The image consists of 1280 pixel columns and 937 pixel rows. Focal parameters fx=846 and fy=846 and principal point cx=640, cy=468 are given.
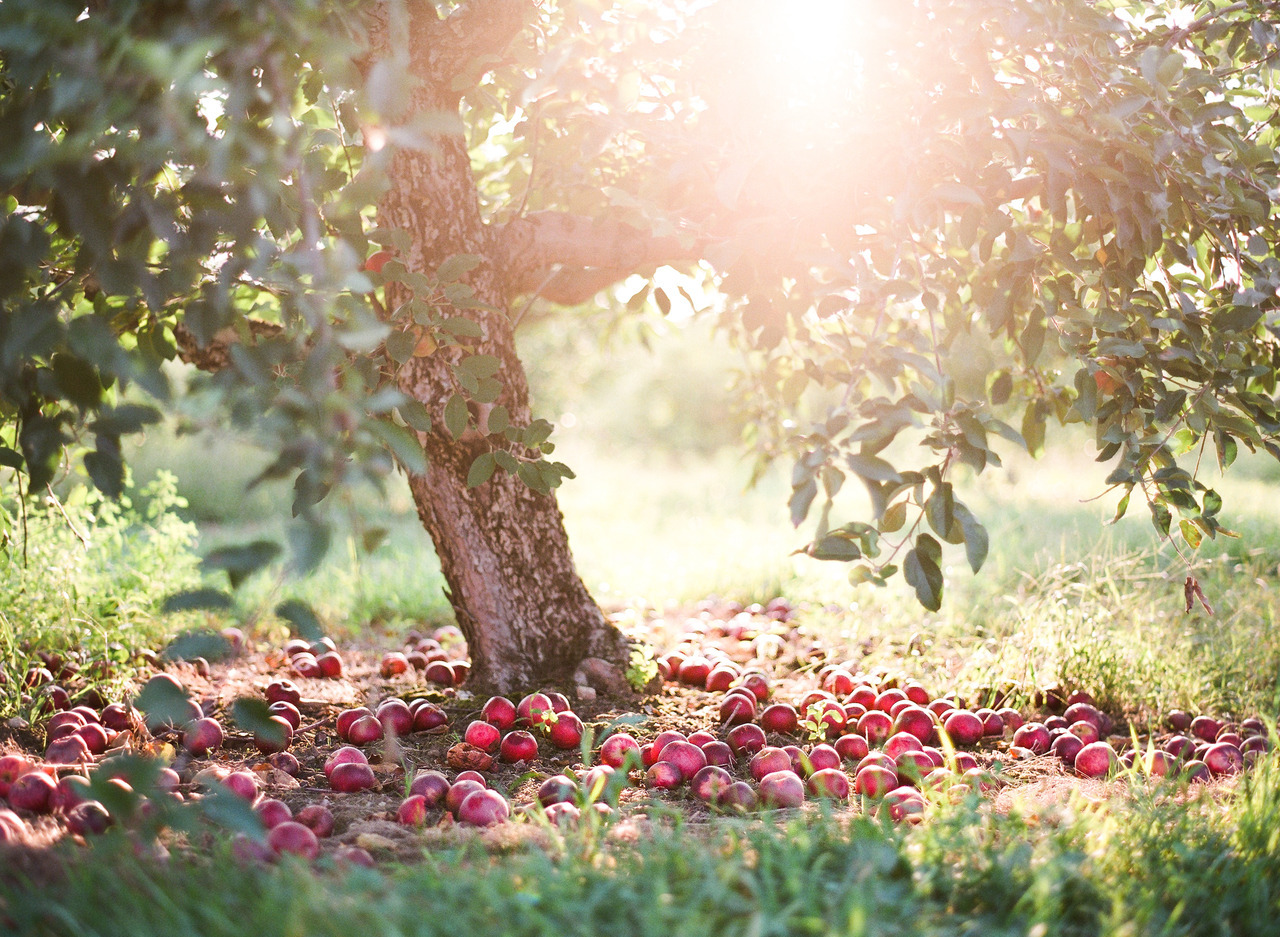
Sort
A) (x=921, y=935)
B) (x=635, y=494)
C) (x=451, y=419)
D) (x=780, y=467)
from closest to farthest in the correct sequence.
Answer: (x=921, y=935) < (x=451, y=419) < (x=635, y=494) < (x=780, y=467)

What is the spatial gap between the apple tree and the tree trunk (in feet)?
0.03

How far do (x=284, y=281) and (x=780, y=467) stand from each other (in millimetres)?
9943

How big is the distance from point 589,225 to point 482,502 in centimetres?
85

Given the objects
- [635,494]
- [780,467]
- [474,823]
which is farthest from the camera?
[780,467]

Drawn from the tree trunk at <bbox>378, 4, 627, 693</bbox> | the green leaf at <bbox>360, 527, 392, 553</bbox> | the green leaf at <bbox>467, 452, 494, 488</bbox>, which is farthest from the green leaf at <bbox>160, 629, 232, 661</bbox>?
the tree trunk at <bbox>378, 4, 627, 693</bbox>

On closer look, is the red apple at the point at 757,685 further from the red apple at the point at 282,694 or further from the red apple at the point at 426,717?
the red apple at the point at 282,694

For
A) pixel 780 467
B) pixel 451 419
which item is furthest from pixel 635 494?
pixel 451 419

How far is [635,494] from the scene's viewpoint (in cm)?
922

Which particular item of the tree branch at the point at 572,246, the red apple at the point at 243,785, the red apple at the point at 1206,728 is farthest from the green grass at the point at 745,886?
the tree branch at the point at 572,246

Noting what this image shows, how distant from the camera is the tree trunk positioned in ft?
7.26

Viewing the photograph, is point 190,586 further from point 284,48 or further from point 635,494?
point 635,494

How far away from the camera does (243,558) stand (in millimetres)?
1060

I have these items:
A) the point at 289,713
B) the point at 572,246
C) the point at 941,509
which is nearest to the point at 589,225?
the point at 572,246

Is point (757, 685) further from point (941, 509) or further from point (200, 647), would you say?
point (200, 647)
